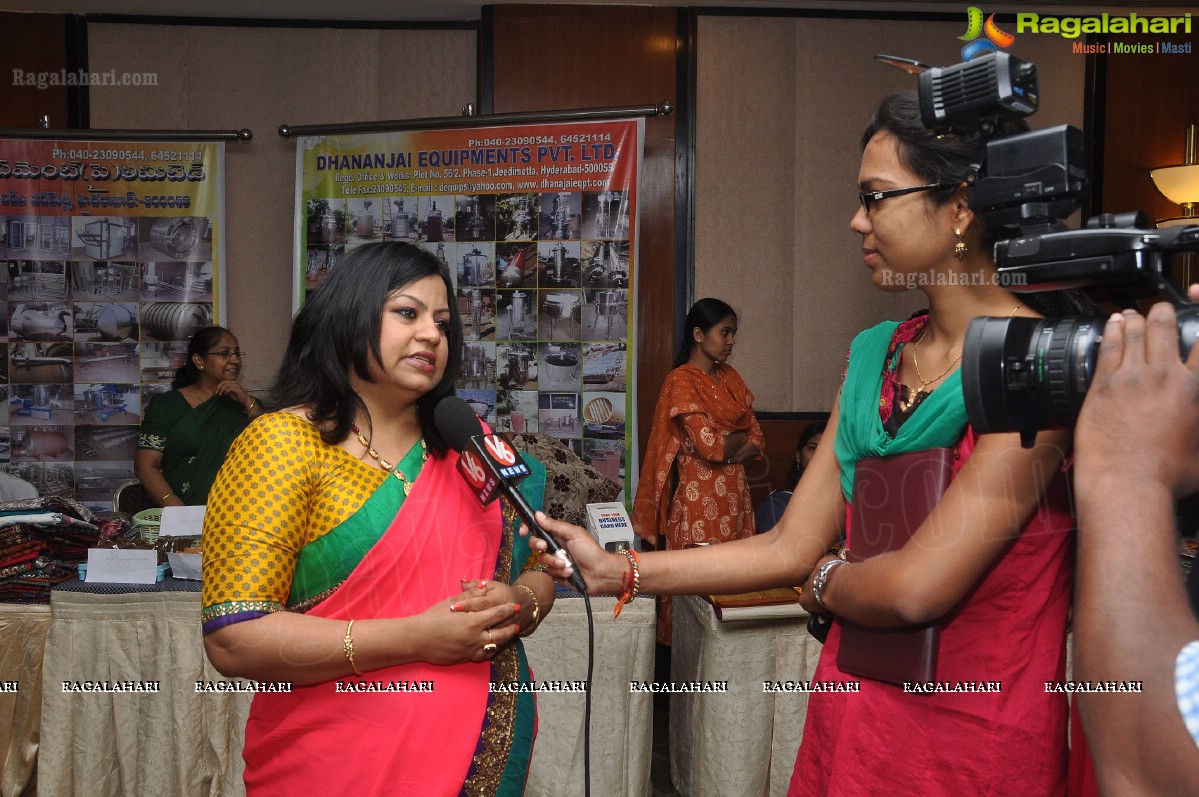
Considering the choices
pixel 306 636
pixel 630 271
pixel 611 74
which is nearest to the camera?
pixel 306 636

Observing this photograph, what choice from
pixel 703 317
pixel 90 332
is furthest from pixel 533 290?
pixel 90 332

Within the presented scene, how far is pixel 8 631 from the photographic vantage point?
103 inches

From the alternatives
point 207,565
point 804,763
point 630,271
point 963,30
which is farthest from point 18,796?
point 963,30

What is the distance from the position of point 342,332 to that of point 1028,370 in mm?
1019

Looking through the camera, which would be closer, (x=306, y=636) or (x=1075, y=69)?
(x=306, y=636)

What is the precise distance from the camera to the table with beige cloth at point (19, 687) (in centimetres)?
262

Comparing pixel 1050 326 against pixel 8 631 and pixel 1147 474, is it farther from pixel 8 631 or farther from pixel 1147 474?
pixel 8 631

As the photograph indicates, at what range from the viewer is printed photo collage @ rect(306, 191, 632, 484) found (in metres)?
4.33

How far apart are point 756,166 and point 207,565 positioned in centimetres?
397

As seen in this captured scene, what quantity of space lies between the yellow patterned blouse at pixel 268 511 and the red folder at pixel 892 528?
0.72 meters

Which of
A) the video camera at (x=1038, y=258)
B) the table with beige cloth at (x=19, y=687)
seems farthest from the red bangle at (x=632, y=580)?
the table with beige cloth at (x=19, y=687)

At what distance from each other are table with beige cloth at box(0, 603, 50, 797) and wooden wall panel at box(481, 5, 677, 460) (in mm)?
2847

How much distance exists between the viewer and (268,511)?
4.14 ft

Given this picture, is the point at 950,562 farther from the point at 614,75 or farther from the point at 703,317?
the point at 614,75
